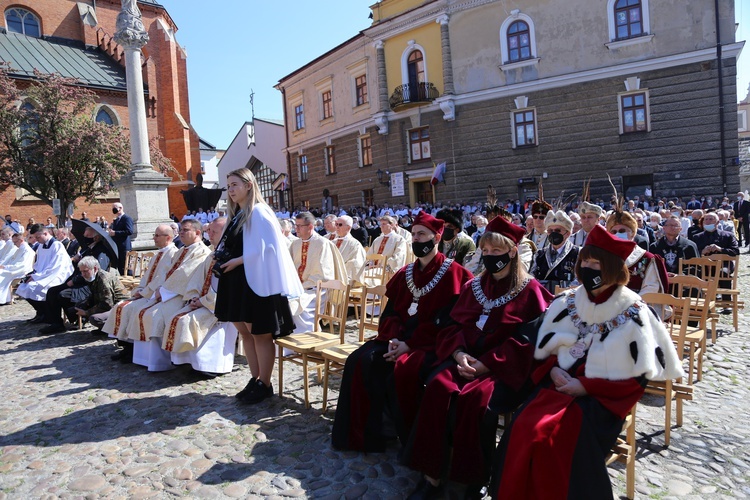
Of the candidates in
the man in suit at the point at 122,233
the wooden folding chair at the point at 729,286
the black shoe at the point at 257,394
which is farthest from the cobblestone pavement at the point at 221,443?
the man in suit at the point at 122,233

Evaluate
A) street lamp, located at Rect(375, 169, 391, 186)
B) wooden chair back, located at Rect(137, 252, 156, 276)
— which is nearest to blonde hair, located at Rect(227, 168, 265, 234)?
wooden chair back, located at Rect(137, 252, 156, 276)

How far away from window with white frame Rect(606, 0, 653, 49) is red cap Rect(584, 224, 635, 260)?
20847mm

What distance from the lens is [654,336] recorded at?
115 inches

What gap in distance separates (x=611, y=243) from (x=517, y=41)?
22.3 meters

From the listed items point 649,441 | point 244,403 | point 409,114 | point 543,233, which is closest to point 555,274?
point 543,233

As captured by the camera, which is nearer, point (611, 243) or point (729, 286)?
point (611, 243)

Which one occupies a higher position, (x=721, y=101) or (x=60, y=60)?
(x=60, y=60)

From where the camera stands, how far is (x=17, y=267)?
11.1 metres

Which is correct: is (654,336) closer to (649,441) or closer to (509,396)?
(509,396)

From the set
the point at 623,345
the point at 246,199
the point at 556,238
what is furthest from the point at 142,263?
the point at 623,345

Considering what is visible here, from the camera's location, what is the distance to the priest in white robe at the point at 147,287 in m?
6.36

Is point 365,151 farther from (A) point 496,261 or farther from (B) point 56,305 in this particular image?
(A) point 496,261

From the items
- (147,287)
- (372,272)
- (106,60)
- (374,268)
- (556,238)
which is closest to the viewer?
(556,238)

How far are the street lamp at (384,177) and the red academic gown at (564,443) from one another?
2491 cm
